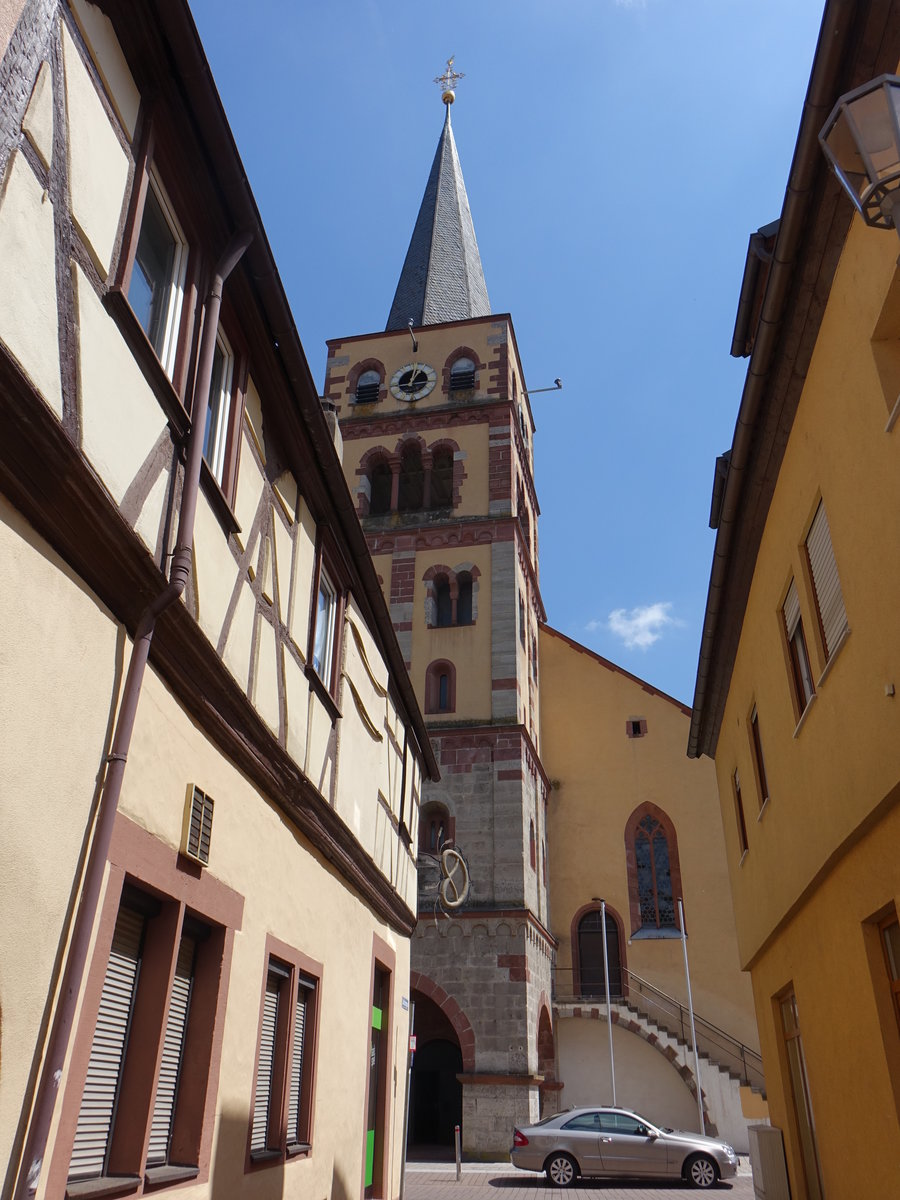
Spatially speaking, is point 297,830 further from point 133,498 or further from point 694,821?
point 694,821

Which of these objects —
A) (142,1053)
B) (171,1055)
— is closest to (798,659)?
(171,1055)

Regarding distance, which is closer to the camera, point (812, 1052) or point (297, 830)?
point (297, 830)

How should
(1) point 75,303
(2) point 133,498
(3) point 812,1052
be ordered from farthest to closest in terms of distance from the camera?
(3) point 812,1052
(2) point 133,498
(1) point 75,303

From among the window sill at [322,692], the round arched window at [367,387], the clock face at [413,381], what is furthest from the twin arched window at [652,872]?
the window sill at [322,692]

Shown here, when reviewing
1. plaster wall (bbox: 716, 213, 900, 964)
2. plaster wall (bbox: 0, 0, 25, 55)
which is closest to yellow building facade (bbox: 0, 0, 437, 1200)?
plaster wall (bbox: 0, 0, 25, 55)

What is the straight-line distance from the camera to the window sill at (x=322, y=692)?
851 cm

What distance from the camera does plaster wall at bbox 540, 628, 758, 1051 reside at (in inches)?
1038

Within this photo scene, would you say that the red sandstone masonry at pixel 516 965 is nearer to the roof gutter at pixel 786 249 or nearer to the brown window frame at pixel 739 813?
the brown window frame at pixel 739 813

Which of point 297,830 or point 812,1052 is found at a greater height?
point 297,830

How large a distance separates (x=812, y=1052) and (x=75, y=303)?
27.6 ft

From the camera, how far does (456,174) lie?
4556cm

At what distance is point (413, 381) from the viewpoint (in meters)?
32.8

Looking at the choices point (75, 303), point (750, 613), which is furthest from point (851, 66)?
point (750, 613)

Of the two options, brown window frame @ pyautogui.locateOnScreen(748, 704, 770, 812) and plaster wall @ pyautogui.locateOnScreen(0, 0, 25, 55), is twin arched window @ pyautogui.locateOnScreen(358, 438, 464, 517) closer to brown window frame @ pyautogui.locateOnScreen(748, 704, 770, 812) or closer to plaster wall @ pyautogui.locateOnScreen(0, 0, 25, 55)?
brown window frame @ pyautogui.locateOnScreen(748, 704, 770, 812)
